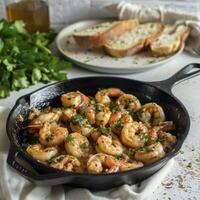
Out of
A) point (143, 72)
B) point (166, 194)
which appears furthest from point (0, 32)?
point (166, 194)

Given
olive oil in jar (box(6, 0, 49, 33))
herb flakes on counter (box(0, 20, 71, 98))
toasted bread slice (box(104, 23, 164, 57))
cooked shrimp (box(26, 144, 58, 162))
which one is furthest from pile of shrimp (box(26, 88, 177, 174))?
olive oil in jar (box(6, 0, 49, 33))

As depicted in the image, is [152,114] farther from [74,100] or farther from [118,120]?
[74,100]

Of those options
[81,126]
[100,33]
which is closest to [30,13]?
[100,33]

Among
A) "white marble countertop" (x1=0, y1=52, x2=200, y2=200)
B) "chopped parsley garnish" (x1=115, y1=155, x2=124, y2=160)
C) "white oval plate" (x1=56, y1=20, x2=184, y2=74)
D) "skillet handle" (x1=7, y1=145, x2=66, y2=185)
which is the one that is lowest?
"white marble countertop" (x1=0, y1=52, x2=200, y2=200)

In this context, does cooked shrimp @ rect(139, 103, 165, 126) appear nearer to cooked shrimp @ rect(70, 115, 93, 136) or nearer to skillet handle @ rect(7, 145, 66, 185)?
cooked shrimp @ rect(70, 115, 93, 136)

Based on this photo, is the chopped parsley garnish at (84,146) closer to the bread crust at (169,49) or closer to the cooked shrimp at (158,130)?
the cooked shrimp at (158,130)

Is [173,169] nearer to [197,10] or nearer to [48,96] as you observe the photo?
[48,96]
